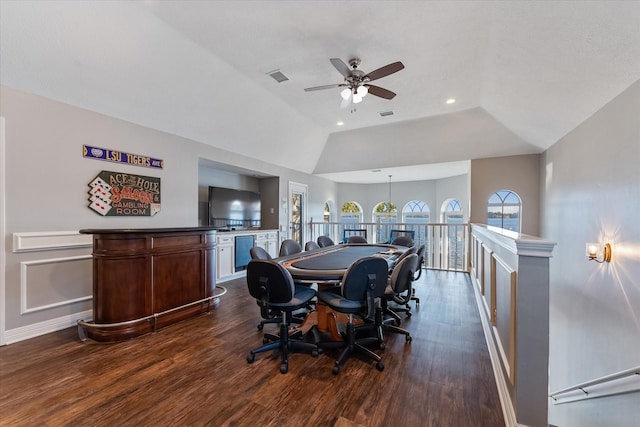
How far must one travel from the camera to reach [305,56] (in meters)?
3.30

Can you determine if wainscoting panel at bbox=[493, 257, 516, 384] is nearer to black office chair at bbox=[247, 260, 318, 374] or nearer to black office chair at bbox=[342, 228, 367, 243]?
black office chair at bbox=[247, 260, 318, 374]

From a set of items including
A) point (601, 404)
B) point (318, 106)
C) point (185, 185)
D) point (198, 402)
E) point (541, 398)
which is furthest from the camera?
point (318, 106)

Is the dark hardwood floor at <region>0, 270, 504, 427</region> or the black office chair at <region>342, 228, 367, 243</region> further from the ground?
the black office chair at <region>342, 228, 367, 243</region>

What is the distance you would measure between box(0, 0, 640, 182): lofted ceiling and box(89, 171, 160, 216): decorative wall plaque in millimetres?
853

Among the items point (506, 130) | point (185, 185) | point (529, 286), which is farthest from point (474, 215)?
point (185, 185)

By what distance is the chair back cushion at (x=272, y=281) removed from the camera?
2.21m

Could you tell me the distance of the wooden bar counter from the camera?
276cm

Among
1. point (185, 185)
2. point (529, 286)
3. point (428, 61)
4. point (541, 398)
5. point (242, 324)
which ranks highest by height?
point (428, 61)

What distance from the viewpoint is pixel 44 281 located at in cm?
298

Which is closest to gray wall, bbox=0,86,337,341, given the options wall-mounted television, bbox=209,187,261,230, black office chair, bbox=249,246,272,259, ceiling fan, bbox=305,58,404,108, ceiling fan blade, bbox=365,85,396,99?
wall-mounted television, bbox=209,187,261,230

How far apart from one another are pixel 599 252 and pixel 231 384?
3997 millimetres

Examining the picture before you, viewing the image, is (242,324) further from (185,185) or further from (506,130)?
(506,130)

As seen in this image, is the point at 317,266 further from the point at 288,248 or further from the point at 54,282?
the point at 54,282

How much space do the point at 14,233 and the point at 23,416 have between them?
192cm
